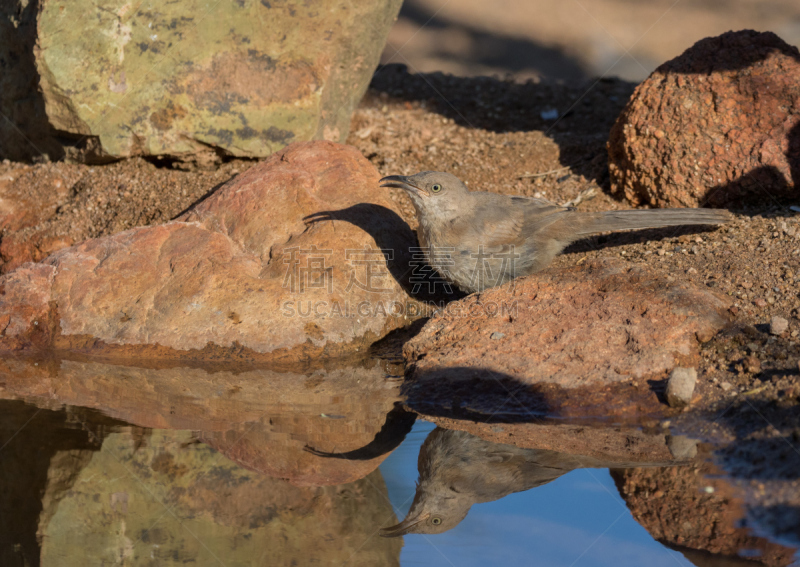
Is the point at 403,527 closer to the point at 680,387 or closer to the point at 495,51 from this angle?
the point at 680,387

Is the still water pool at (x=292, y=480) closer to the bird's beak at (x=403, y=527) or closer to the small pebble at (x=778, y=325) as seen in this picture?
the bird's beak at (x=403, y=527)

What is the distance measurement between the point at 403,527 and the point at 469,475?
0.43 m

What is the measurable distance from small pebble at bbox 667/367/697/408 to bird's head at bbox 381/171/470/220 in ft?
7.36

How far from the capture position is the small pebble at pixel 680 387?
3.72 m

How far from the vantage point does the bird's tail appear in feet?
17.2

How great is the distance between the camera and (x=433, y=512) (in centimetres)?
321

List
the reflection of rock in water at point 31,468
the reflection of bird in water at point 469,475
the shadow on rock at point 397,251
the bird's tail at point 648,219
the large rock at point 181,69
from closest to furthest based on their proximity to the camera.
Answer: the reflection of rock in water at point 31,468
the reflection of bird in water at point 469,475
the bird's tail at point 648,219
the shadow on rock at point 397,251
the large rock at point 181,69

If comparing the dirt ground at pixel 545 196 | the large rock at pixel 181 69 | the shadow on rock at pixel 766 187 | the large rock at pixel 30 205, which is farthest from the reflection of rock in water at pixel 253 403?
the shadow on rock at pixel 766 187

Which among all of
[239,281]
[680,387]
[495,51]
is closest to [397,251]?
[239,281]

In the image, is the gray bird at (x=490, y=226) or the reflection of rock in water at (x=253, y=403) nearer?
the reflection of rock in water at (x=253, y=403)

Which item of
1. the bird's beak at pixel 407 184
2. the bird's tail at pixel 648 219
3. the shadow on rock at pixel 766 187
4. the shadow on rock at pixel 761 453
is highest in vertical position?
the shadow on rock at pixel 766 187

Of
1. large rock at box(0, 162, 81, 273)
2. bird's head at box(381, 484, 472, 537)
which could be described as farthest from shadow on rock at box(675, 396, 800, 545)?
large rock at box(0, 162, 81, 273)

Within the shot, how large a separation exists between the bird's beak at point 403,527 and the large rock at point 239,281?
6.57 ft

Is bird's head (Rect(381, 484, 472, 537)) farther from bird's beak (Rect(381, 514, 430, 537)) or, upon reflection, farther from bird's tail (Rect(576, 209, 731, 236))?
bird's tail (Rect(576, 209, 731, 236))
